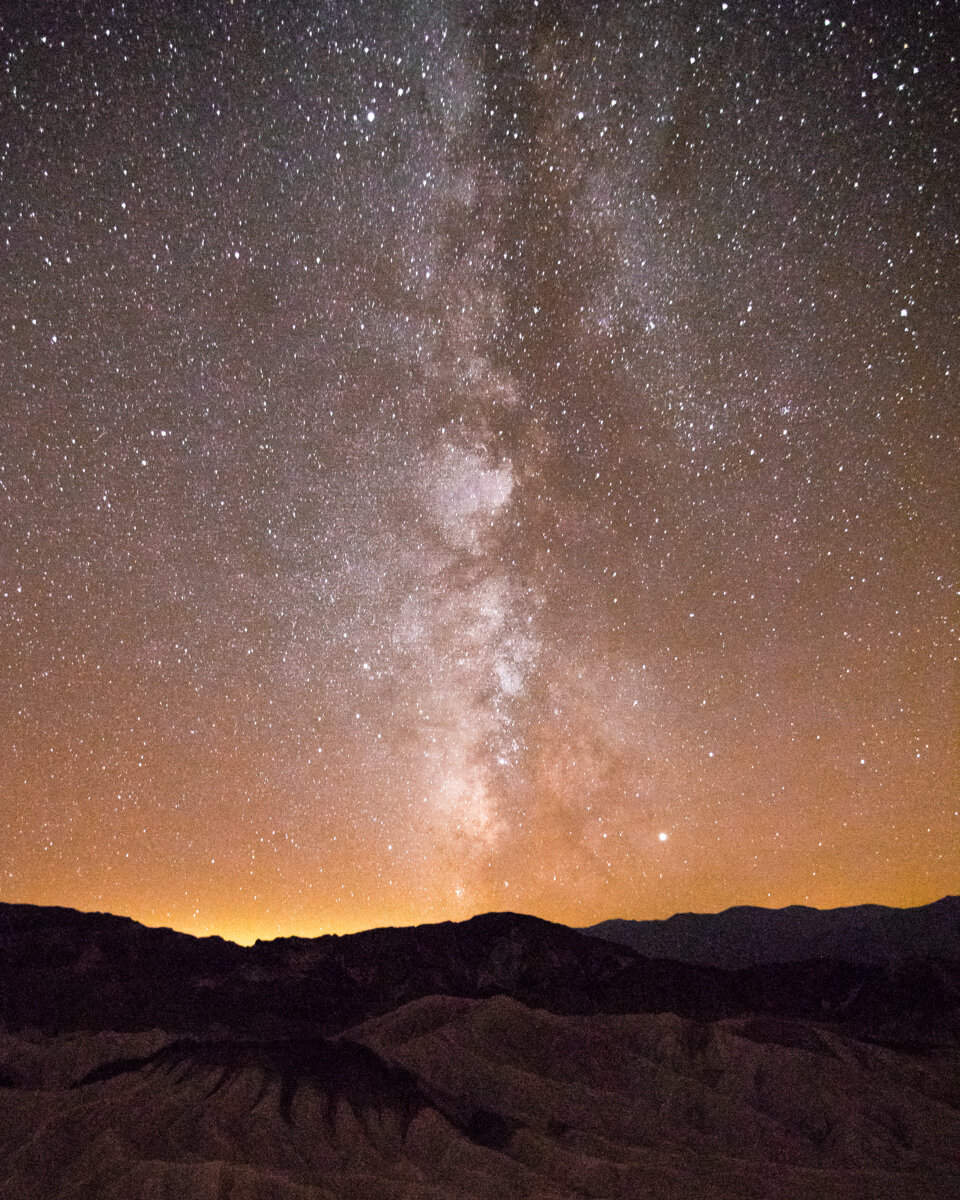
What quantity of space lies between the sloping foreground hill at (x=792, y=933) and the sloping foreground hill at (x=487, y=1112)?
36.1 m

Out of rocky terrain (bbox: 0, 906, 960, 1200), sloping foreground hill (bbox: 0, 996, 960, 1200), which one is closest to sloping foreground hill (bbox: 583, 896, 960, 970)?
→ rocky terrain (bbox: 0, 906, 960, 1200)

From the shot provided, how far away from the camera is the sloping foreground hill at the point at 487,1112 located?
23.5 meters

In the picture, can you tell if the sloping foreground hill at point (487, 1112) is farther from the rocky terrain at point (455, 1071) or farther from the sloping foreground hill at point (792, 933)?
the sloping foreground hill at point (792, 933)

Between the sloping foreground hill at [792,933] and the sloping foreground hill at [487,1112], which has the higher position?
the sloping foreground hill at [792,933]

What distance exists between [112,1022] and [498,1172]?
101 feet

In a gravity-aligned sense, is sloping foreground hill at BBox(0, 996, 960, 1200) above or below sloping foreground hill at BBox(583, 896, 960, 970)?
below

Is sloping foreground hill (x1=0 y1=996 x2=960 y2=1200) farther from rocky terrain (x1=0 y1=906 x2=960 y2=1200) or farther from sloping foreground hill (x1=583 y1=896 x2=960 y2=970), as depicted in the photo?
sloping foreground hill (x1=583 y1=896 x2=960 y2=970)

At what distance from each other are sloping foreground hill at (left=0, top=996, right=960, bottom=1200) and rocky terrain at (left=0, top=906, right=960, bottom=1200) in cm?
13

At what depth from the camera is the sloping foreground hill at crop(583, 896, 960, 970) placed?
246 ft

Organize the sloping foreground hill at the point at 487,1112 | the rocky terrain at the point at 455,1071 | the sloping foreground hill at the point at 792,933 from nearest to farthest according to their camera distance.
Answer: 1. the sloping foreground hill at the point at 487,1112
2. the rocky terrain at the point at 455,1071
3. the sloping foreground hill at the point at 792,933

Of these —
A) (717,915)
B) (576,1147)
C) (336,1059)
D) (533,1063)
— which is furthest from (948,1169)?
(717,915)

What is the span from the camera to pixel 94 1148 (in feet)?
85.5

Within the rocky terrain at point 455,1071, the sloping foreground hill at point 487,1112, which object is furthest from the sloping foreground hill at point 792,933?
the sloping foreground hill at point 487,1112

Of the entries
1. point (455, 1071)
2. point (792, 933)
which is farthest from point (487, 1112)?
point (792, 933)
